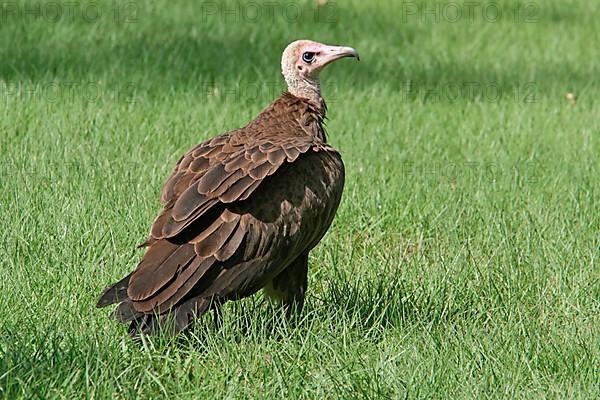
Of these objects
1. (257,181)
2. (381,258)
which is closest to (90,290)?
(257,181)

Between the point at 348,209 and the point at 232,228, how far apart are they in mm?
1906

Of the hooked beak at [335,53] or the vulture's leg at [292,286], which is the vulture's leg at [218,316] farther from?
the hooked beak at [335,53]

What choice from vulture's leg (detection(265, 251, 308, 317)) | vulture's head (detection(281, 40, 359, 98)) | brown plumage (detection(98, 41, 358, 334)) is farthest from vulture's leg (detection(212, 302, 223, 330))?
vulture's head (detection(281, 40, 359, 98))

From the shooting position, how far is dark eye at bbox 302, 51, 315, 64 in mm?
5328

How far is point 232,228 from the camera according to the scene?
4367mm

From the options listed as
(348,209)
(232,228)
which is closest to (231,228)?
(232,228)

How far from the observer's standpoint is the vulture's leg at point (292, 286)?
4740 millimetres

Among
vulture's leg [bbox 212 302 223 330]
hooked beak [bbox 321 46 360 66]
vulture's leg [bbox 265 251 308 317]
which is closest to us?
vulture's leg [bbox 212 302 223 330]

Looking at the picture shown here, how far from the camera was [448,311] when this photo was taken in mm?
4898

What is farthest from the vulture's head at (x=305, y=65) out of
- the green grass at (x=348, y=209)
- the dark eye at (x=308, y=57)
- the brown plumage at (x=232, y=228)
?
the green grass at (x=348, y=209)

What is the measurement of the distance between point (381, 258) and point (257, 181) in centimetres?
147

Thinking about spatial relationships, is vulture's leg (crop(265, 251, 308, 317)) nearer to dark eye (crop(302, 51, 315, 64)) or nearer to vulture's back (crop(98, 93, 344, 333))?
vulture's back (crop(98, 93, 344, 333))

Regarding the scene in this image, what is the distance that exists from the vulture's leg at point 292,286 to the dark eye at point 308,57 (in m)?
1.06

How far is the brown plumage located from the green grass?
148 millimetres
